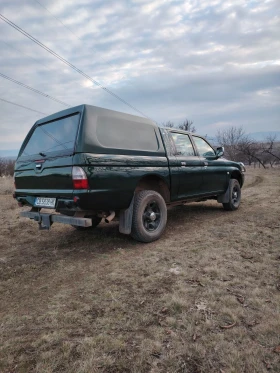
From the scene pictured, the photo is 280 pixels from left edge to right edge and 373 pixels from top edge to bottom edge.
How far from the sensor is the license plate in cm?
360

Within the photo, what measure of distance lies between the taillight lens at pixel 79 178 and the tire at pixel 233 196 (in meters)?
4.15

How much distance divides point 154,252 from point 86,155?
5.19 feet

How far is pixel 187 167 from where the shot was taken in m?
5.02

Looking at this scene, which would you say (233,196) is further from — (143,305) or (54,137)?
(143,305)

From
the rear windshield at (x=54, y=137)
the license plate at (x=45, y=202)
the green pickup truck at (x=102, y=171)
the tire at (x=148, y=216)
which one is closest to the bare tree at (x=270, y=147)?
the green pickup truck at (x=102, y=171)

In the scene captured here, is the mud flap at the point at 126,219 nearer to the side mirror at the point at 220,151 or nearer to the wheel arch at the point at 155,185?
the wheel arch at the point at 155,185

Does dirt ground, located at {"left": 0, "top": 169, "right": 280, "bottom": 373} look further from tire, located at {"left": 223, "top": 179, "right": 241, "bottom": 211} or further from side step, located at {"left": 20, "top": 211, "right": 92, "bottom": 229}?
tire, located at {"left": 223, "top": 179, "right": 241, "bottom": 211}

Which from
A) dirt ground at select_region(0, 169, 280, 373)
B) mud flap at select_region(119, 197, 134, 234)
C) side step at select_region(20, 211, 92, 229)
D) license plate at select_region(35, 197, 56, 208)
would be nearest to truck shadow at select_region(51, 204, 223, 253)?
dirt ground at select_region(0, 169, 280, 373)

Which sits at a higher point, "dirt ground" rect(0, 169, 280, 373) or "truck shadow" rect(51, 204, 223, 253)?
"dirt ground" rect(0, 169, 280, 373)

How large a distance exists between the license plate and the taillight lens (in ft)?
1.70

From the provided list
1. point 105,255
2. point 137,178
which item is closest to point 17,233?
point 105,255

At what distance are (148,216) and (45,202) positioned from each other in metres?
1.53

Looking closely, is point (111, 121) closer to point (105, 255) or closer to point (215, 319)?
point (105, 255)

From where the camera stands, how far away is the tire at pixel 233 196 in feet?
21.0
